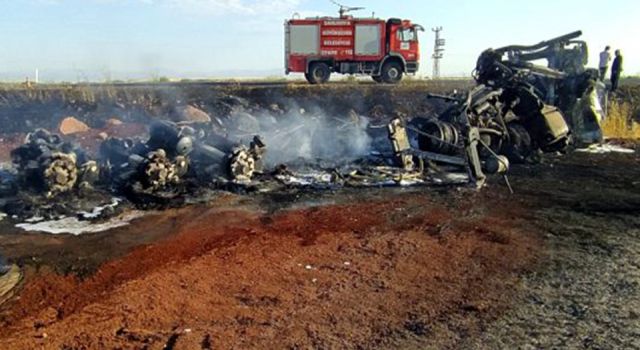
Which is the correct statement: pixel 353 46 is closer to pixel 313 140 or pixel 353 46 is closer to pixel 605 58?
pixel 605 58

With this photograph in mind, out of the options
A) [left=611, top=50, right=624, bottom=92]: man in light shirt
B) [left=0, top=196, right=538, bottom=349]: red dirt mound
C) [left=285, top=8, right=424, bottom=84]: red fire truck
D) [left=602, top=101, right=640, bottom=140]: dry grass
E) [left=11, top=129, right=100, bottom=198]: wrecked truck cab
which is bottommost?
[left=0, top=196, right=538, bottom=349]: red dirt mound

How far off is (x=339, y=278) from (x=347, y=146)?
7.85 m

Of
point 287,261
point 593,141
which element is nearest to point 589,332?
point 287,261

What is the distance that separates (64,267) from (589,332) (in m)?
4.97

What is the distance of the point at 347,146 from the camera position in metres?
12.6

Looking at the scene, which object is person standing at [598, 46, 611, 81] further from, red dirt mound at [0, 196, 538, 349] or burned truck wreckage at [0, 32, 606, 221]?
red dirt mound at [0, 196, 538, 349]

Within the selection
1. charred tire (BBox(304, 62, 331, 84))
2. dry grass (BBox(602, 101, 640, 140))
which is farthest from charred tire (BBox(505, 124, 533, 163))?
charred tire (BBox(304, 62, 331, 84))

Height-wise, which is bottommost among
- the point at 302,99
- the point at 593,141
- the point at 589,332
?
the point at 589,332

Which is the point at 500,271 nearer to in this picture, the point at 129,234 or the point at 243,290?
the point at 243,290

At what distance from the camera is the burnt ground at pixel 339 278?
12.8 feet

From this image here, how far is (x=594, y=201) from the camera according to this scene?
8.18 meters

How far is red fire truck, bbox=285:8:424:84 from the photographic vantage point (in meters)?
23.3

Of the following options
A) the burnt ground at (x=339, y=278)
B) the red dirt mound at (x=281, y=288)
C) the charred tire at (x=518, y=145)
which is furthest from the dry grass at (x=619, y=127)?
the red dirt mound at (x=281, y=288)

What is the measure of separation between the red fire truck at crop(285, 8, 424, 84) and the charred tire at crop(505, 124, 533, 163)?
12.2m
